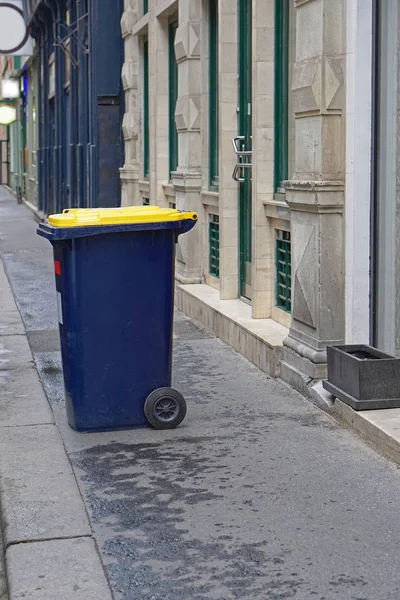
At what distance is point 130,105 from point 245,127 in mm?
6169

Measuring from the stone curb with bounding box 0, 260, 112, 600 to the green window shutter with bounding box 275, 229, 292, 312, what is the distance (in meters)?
2.18

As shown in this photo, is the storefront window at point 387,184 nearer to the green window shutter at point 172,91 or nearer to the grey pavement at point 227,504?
the grey pavement at point 227,504

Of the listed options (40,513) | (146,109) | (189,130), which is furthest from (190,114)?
(40,513)

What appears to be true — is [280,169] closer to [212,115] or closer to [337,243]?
[337,243]

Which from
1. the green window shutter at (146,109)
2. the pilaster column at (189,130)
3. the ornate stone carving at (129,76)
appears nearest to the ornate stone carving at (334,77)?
the pilaster column at (189,130)

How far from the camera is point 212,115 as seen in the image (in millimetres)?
11625

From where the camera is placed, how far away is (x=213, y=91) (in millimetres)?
11602

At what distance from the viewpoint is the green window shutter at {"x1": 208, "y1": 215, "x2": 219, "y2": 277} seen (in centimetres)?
1170

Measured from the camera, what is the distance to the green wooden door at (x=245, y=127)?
33.3ft

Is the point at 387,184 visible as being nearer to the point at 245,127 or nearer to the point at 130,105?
the point at 245,127

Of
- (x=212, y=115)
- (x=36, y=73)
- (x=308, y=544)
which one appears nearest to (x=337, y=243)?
(x=308, y=544)

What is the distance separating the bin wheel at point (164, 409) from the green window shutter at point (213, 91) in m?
4.95

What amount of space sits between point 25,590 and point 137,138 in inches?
475

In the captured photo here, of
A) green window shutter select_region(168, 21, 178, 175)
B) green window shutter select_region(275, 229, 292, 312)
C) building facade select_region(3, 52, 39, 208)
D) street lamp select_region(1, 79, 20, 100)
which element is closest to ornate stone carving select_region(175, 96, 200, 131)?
green window shutter select_region(168, 21, 178, 175)
